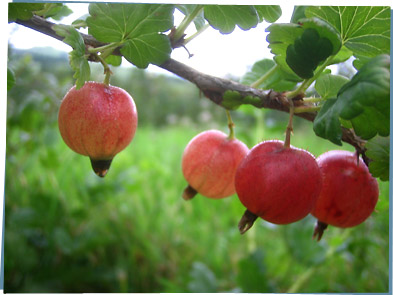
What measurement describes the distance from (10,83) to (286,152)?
1.38 ft

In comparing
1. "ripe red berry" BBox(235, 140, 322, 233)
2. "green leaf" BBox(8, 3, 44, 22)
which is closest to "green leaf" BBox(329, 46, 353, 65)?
"ripe red berry" BBox(235, 140, 322, 233)

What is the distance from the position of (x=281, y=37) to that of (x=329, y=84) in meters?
0.10

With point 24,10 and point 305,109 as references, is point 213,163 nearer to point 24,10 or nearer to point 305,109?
point 305,109

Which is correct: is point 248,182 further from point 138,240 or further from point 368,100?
point 138,240

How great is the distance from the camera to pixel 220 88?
0.52 metres

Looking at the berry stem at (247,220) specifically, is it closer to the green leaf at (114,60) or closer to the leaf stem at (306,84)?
the leaf stem at (306,84)

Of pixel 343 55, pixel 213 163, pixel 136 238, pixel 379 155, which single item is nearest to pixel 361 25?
pixel 343 55

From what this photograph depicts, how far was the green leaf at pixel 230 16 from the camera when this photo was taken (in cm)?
53

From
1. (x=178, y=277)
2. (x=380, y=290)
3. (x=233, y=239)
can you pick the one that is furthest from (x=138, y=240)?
(x=380, y=290)

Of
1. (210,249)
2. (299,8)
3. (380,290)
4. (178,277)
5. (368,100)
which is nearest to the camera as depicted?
(368,100)

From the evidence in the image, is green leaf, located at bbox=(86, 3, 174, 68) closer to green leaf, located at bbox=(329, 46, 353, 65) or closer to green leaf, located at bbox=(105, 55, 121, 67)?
green leaf, located at bbox=(105, 55, 121, 67)

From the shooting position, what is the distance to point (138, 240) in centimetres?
149

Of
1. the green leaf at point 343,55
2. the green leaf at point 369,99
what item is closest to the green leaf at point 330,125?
the green leaf at point 369,99

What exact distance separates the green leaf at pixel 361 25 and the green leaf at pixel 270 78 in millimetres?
88
